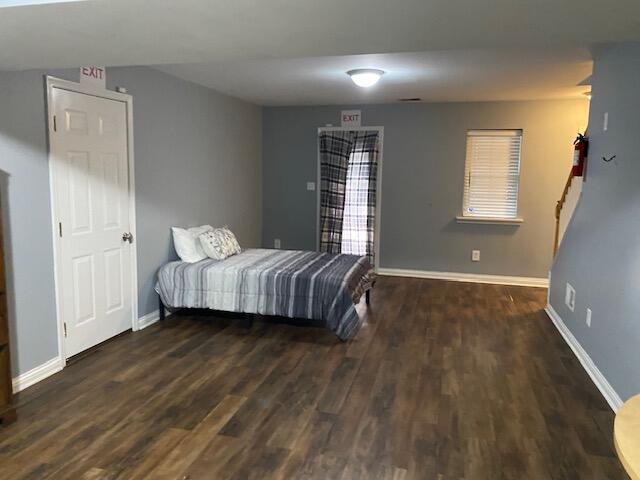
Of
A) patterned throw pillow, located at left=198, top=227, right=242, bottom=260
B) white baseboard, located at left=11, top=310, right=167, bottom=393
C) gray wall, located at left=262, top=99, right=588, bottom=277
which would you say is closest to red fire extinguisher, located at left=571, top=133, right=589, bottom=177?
gray wall, located at left=262, top=99, right=588, bottom=277

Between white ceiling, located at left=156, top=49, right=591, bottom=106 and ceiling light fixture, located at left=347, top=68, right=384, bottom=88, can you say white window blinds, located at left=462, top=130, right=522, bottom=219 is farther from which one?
ceiling light fixture, located at left=347, top=68, right=384, bottom=88

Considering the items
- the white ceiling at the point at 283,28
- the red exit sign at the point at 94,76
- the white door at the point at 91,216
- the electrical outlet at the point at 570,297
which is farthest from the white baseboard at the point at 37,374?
the electrical outlet at the point at 570,297

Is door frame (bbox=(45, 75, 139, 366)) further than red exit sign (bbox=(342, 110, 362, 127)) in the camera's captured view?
No

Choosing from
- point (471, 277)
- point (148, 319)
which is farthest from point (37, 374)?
point (471, 277)

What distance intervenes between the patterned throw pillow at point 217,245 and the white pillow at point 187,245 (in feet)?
0.21

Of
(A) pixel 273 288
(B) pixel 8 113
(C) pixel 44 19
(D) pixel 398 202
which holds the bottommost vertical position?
(A) pixel 273 288

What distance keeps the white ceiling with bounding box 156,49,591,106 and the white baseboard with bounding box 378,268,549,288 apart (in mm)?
2282

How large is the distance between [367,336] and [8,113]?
3138mm

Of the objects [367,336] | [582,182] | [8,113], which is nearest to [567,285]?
[582,182]

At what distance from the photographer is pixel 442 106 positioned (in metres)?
6.37

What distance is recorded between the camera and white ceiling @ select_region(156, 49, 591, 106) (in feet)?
12.7

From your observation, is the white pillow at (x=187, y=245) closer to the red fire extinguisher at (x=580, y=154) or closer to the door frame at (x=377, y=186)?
the door frame at (x=377, y=186)

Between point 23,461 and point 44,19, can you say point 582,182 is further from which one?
point 23,461

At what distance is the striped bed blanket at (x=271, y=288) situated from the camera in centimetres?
414
